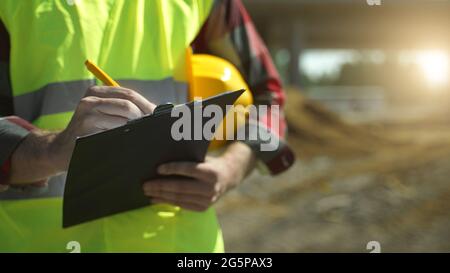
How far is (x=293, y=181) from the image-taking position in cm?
835

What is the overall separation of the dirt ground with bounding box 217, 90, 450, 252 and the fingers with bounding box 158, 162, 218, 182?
2871 millimetres

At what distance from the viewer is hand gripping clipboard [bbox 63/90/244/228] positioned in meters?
1.03

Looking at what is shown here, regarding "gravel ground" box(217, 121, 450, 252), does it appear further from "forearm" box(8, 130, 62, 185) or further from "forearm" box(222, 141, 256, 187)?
"forearm" box(8, 130, 62, 185)

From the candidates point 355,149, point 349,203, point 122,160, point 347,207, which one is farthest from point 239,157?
point 355,149

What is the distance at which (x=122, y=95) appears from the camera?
41.8 inches

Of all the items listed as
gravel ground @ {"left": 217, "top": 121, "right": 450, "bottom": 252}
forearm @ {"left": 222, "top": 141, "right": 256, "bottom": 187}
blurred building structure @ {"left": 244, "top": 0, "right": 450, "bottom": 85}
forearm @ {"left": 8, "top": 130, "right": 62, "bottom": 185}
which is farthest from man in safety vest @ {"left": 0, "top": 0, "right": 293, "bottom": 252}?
blurred building structure @ {"left": 244, "top": 0, "right": 450, "bottom": 85}

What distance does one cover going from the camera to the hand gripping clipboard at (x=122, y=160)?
103 cm

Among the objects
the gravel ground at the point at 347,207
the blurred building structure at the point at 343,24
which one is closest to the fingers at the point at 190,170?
the gravel ground at the point at 347,207

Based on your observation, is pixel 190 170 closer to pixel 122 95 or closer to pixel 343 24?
pixel 122 95

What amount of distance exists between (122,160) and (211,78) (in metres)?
0.32

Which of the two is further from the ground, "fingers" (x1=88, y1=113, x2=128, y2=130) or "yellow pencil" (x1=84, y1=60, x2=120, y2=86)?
"yellow pencil" (x1=84, y1=60, x2=120, y2=86)

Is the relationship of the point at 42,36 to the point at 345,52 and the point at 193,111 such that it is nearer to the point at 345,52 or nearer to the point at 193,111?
the point at 193,111

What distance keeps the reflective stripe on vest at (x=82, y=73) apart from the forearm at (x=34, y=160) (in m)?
0.06

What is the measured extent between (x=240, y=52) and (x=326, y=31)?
21.9 metres
